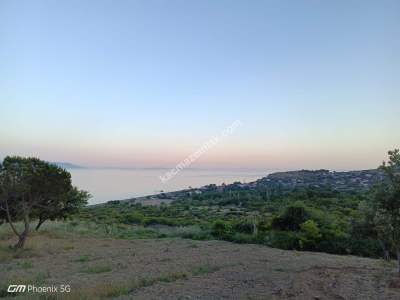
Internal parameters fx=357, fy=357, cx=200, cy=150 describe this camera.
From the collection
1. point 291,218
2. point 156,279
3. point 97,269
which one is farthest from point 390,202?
point 291,218

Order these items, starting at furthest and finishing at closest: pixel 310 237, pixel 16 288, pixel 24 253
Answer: pixel 310 237, pixel 24 253, pixel 16 288

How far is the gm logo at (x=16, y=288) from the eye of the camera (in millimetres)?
7922

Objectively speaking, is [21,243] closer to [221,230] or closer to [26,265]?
[26,265]

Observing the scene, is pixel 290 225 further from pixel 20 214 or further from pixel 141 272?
pixel 20 214

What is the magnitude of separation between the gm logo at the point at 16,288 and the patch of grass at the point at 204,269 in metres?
4.18

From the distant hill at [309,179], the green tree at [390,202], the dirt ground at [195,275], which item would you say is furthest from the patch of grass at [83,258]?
the distant hill at [309,179]

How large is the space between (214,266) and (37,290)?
16.3 ft

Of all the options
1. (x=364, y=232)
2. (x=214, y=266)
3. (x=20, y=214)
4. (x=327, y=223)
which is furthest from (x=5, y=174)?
(x=327, y=223)

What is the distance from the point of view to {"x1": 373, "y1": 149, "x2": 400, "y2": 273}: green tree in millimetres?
8561

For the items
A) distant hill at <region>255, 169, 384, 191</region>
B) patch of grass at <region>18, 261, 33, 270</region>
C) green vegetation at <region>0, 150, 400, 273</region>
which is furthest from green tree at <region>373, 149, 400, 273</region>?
distant hill at <region>255, 169, 384, 191</region>

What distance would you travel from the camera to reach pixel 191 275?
31.1 feet

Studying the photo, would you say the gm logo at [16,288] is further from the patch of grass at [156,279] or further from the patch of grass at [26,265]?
the patch of grass at [26,265]

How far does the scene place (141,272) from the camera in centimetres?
998

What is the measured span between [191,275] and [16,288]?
418 cm
